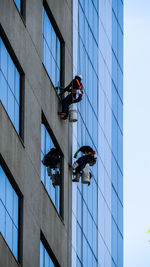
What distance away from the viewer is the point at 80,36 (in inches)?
1519

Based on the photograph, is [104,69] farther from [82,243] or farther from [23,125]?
[23,125]

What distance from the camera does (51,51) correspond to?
3297 cm

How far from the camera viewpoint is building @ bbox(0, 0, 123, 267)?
27.7 meters

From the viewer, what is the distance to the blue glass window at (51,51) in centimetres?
3225

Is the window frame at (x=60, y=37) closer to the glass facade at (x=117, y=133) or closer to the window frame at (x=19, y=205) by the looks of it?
the window frame at (x=19, y=205)

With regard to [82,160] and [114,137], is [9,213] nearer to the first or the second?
[82,160]

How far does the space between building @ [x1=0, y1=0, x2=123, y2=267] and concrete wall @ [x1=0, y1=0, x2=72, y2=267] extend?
0.12 ft

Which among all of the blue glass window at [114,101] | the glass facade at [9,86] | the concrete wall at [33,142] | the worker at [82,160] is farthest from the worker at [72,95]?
the blue glass window at [114,101]

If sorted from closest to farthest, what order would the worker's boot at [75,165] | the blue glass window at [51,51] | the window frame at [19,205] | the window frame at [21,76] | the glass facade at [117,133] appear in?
the window frame at [19,205]
the window frame at [21,76]
the blue glass window at [51,51]
the worker's boot at [75,165]
the glass facade at [117,133]

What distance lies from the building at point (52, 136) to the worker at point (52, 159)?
257 mm

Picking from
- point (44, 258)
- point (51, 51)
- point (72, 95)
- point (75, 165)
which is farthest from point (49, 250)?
point (51, 51)

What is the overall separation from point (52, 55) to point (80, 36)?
5821 millimetres

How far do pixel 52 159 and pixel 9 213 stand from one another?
15.9 ft

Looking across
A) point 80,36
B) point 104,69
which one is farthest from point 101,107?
point 80,36
